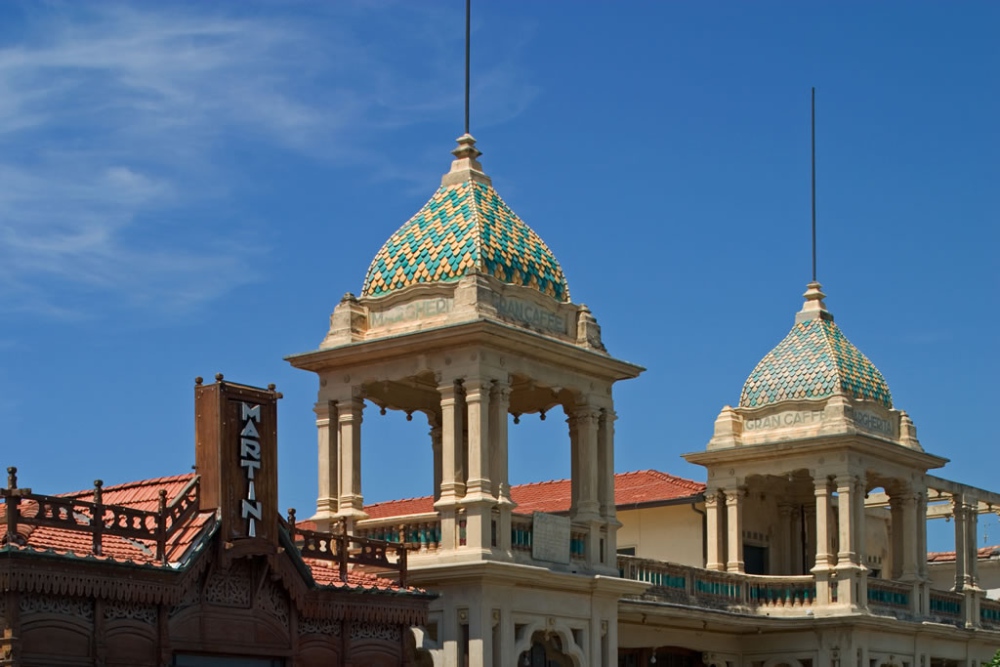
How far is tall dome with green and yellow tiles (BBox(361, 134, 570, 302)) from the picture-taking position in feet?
125

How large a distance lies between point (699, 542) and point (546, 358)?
12563 mm

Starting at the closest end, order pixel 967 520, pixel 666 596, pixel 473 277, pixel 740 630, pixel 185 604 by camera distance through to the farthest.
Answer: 1. pixel 185 604
2. pixel 473 277
3. pixel 666 596
4. pixel 740 630
5. pixel 967 520

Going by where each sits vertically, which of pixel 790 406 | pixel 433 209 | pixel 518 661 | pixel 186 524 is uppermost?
pixel 433 209

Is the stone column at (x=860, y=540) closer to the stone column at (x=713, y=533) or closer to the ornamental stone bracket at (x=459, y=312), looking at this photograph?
the stone column at (x=713, y=533)

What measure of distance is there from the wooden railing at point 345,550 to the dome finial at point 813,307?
17.1 meters

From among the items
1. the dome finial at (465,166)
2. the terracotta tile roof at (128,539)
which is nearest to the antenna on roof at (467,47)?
the dome finial at (465,166)

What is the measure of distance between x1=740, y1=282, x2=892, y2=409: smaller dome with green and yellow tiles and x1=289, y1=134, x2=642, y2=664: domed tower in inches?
347

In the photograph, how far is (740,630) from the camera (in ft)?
155

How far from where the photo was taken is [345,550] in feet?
110

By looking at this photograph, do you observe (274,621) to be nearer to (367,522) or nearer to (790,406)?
(367,522)

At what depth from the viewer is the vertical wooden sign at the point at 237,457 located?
101ft

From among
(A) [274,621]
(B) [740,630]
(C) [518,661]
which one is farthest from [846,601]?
(A) [274,621]

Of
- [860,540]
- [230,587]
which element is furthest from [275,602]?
[860,540]

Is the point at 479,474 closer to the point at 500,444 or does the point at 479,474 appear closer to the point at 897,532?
the point at 500,444
